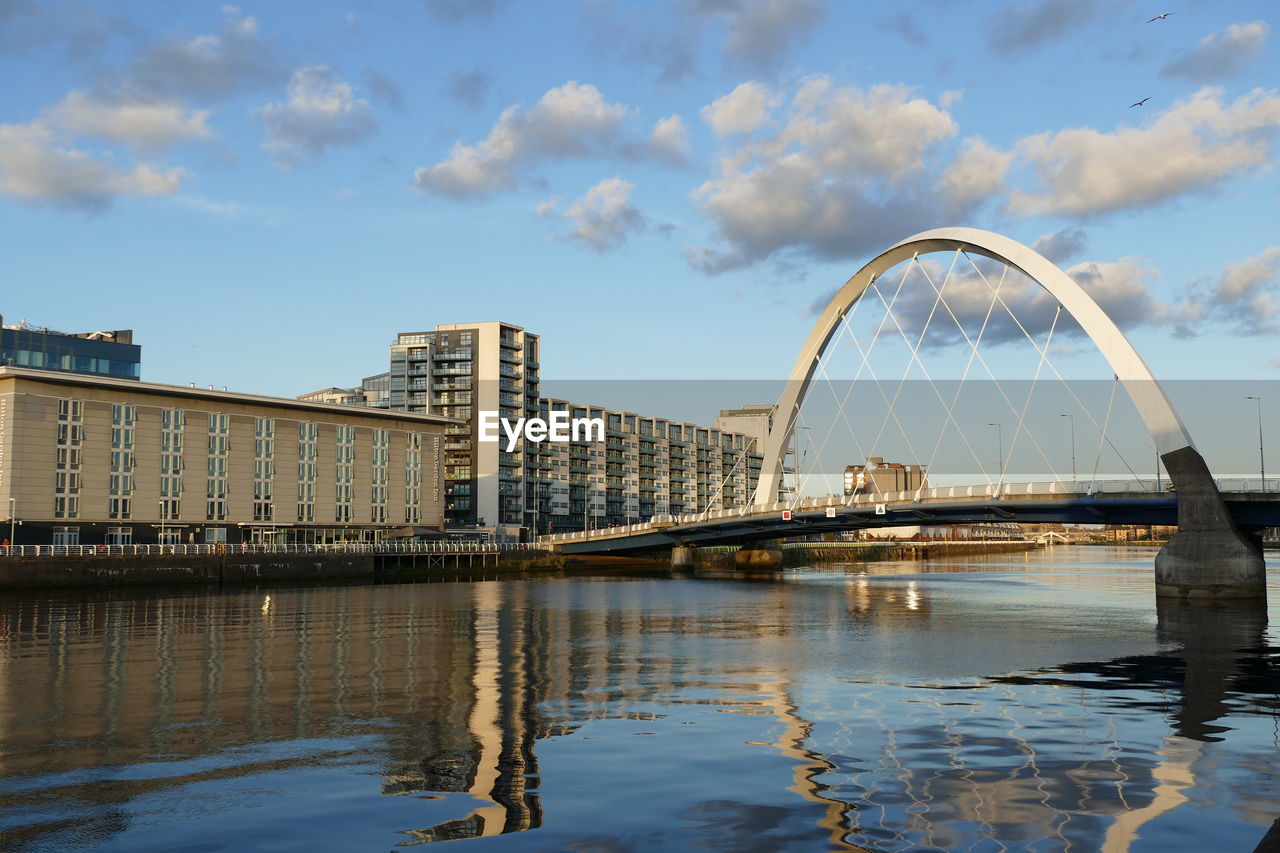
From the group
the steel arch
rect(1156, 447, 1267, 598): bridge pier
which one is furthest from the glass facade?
rect(1156, 447, 1267, 598): bridge pier

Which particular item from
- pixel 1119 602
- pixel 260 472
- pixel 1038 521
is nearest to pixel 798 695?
pixel 1119 602

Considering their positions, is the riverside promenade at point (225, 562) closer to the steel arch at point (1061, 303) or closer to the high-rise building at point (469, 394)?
the high-rise building at point (469, 394)

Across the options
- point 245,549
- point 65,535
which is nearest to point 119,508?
point 65,535

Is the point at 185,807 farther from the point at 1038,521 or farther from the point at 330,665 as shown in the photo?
the point at 1038,521

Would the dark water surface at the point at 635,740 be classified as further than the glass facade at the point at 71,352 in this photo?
No

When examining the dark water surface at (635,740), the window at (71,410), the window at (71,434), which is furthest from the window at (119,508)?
the dark water surface at (635,740)

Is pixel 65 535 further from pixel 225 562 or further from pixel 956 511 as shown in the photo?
pixel 956 511

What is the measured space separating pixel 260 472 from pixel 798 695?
98.4 m

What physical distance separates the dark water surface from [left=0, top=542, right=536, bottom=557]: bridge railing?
146ft

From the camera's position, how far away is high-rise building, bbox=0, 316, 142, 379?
516 feet

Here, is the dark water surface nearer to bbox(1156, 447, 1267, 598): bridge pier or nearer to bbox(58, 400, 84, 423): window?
bbox(1156, 447, 1267, 598): bridge pier

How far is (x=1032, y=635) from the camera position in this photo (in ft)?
153

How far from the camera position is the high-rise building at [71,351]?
157 metres

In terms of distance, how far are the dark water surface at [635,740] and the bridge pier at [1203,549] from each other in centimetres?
2382
